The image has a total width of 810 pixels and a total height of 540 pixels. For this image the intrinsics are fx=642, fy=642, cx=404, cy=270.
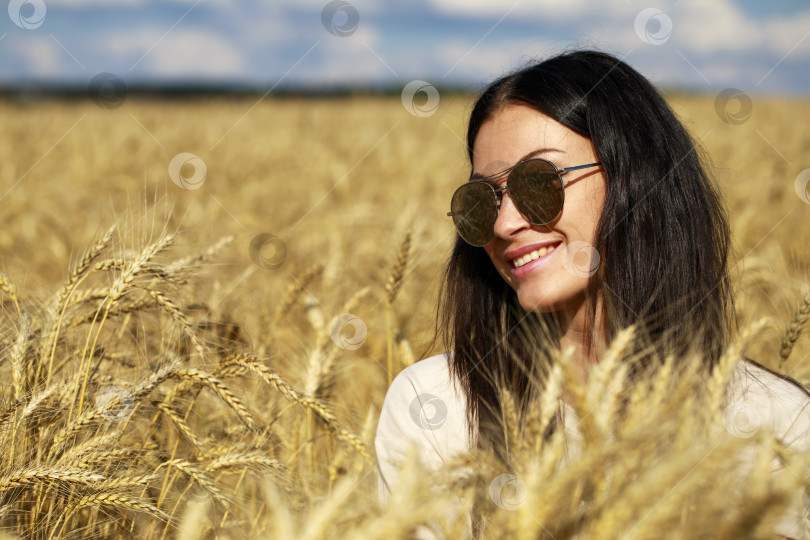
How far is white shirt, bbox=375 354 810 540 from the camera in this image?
1.33 meters

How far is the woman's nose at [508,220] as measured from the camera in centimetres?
162

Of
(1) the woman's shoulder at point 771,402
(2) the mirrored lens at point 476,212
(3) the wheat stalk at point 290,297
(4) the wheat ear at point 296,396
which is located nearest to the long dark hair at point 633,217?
(1) the woman's shoulder at point 771,402

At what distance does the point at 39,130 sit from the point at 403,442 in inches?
459

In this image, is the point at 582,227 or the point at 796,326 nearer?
the point at 582,227

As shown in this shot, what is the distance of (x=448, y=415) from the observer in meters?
1.71

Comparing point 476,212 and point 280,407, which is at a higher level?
point 476,212

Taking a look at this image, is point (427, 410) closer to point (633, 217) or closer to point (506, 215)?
point (506, 215)

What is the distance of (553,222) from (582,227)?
0.07 metres

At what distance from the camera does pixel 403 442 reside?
166 centimetres

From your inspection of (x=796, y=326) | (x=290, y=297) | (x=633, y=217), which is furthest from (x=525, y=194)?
(x=290, y=297)

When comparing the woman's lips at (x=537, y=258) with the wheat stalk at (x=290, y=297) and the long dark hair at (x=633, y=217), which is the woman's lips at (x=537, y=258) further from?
the wheat stalk at (x=290, y=297)

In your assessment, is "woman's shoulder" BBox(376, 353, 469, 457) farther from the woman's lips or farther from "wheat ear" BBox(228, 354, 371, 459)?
the woman's lips

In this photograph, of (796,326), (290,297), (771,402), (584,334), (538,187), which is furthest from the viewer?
(290,297)

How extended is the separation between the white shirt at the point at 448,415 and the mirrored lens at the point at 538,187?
468 mm
